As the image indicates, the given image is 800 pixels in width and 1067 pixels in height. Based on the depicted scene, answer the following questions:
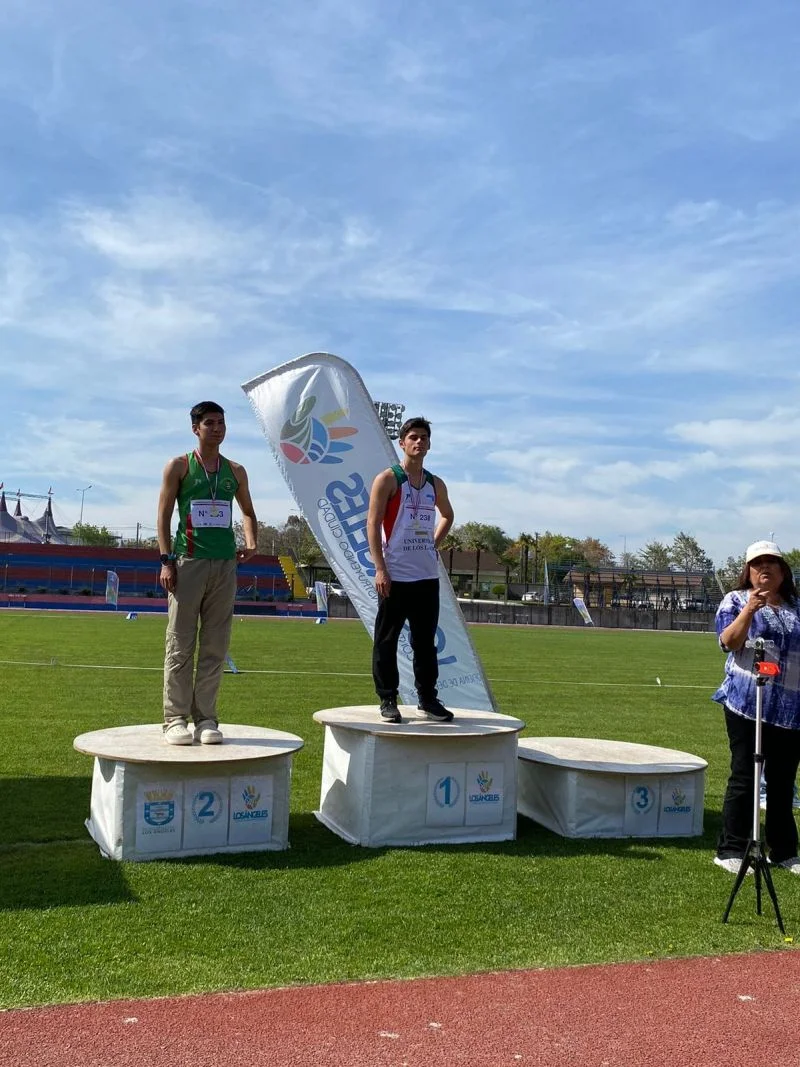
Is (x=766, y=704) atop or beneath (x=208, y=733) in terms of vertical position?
atop

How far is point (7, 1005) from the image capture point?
3.14m

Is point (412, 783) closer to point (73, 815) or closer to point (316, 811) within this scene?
point (316, 811)

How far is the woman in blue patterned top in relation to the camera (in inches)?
197

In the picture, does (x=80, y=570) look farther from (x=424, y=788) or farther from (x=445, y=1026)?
(x=445, y=1026)

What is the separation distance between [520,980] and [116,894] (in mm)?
1961

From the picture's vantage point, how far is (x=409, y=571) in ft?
19.7

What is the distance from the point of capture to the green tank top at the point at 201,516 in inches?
219

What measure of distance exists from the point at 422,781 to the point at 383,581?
1.26 metres

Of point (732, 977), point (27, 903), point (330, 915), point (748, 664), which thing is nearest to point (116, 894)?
point (27, 903)

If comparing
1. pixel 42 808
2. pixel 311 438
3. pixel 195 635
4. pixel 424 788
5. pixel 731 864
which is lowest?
pixel 42 808

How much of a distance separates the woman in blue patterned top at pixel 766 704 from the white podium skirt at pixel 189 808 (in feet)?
8.27

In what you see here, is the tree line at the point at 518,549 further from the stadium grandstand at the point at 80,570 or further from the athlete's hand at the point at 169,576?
the athlete's hand at the point at 169,576

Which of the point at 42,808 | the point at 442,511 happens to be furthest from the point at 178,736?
the point at 442,511

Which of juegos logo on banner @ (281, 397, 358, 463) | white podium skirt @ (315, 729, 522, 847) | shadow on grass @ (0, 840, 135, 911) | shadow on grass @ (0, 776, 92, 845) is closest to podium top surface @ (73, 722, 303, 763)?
white podium skirt @ (315, 729, 522, 847)
